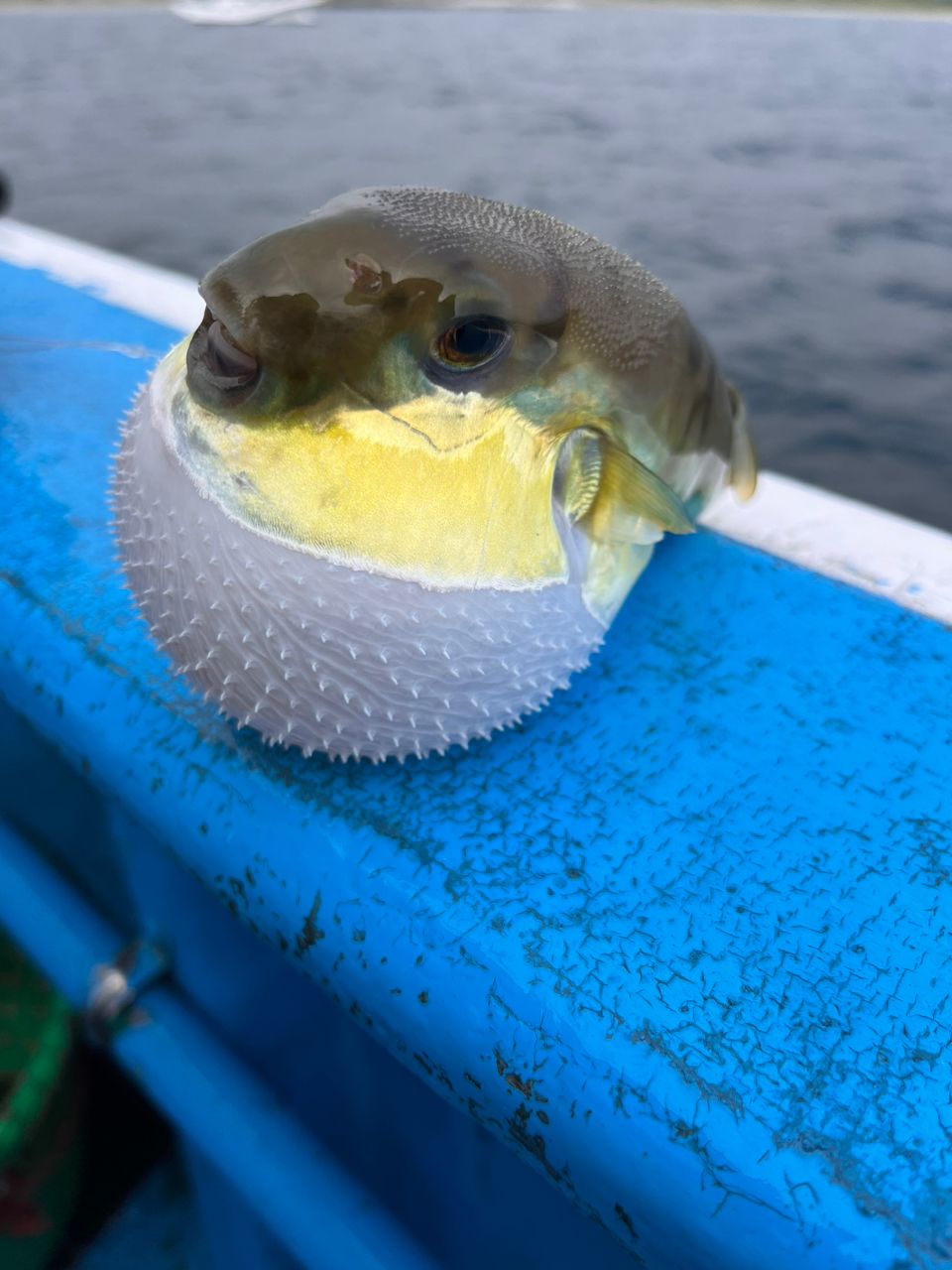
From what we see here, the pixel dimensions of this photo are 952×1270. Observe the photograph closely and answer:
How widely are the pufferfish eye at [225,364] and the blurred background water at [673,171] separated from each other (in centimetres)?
166

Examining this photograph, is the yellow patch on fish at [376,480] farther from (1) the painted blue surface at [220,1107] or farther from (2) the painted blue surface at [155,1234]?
(2) the painted blue surface at [155,1234]

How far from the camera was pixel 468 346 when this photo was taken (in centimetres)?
61

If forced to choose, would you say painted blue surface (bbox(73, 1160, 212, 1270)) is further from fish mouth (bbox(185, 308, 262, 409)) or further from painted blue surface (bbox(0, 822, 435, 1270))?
fish mouth (bbox(185, 308, 262, 409))

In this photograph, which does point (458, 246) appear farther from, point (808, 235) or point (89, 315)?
point (808, 235)

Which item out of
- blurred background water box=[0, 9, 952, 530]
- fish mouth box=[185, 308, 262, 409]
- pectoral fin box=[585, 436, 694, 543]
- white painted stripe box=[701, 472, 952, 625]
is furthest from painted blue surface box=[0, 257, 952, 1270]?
blurred background water box=[0, 9, 952, 530]

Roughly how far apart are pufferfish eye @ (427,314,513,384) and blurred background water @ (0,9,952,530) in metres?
1.65

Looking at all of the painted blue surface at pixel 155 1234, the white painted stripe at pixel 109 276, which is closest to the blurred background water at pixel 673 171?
the white painted stripe at pixel 109 276

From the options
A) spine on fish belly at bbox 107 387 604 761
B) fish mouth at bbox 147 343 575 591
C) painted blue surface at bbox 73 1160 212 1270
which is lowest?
painted blue surface at bbox 73 1160 212 1270

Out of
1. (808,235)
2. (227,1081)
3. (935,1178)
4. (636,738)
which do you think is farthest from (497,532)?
(808,235)

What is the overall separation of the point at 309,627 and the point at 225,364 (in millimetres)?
168

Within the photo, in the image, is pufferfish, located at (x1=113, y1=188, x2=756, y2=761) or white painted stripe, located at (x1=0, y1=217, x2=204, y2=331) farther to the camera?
white painted stripe, located at (x1=0, y1=217, x2=204, y2=331)

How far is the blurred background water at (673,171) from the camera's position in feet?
15.2

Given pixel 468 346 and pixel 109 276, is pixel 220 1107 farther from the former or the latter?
pixel 109 276

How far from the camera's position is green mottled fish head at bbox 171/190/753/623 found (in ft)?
1.91
